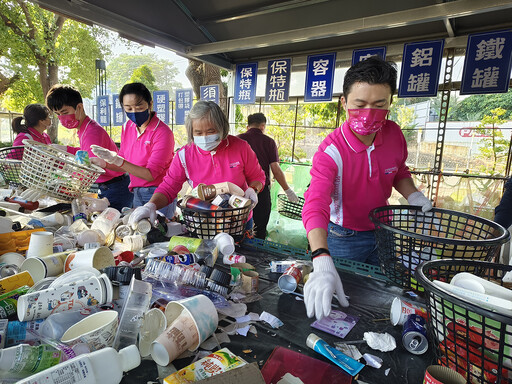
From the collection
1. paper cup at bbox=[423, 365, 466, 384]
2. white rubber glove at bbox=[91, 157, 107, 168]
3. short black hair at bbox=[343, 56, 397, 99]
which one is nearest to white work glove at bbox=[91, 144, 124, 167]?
white rubber glove at bbox=[91, 157, 107, 168]

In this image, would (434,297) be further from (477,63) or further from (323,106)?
(323,106)

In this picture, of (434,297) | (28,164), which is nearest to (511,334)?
(434,297)

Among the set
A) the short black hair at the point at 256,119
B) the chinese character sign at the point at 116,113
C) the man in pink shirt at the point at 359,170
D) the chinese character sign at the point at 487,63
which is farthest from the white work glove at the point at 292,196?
the chinese character sign at the point at 116,113

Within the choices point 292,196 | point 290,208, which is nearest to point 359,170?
point 292,196

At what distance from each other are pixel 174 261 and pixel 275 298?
17.6 inches

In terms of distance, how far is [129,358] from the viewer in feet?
2.66

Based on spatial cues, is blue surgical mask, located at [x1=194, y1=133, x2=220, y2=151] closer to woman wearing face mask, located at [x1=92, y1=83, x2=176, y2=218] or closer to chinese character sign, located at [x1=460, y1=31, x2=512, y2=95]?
woman wearing face mask, located at [x1=92, y1=83, x2=176, y2=218]

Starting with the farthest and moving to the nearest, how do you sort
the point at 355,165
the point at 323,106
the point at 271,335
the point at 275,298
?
the point at 323,106, the point at 355,165, the point at 275,298, the point at 271,335

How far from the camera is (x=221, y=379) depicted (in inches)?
28.0

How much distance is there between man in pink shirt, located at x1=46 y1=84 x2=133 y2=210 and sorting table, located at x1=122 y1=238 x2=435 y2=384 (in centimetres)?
197

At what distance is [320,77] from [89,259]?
510cm

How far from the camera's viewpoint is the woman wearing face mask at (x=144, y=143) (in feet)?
8.46

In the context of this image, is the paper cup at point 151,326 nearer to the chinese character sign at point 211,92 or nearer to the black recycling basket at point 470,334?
the black recycling basket at point 470,334

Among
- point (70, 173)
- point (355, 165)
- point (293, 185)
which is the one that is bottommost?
point (293, 185)
